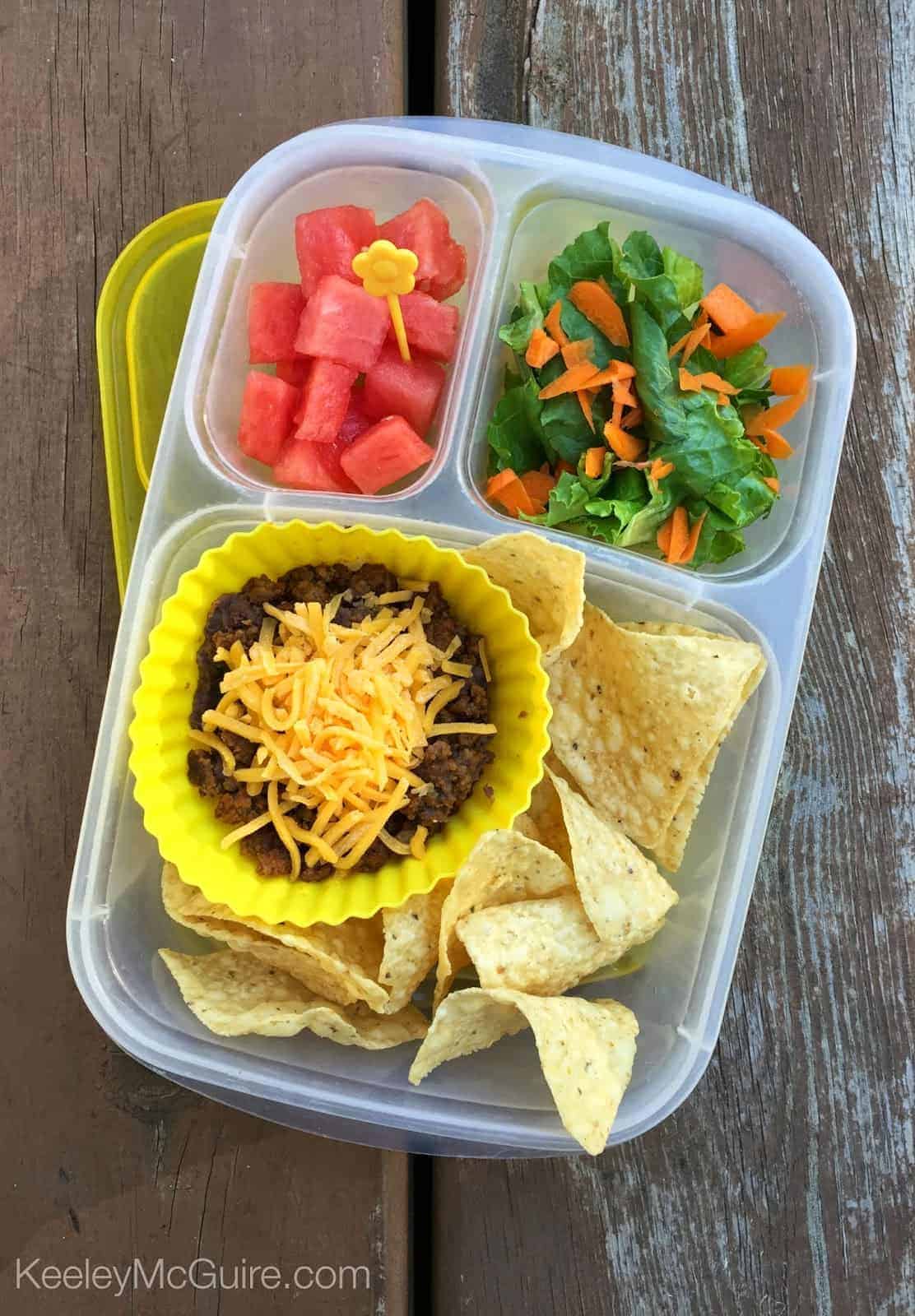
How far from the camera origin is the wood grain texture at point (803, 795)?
5.20 ft

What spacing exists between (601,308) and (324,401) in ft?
1.35

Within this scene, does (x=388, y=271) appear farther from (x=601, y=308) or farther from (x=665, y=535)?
(x=665, y=535)

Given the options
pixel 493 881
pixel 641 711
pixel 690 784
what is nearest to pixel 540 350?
pixel 641 711

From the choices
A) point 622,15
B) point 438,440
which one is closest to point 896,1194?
point 438,440

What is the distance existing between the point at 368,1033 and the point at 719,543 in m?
0.85

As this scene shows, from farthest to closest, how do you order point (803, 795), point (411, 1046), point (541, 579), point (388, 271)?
point (803, 795) < point (411, 1046) < point (541, 579) < point (388, 271)

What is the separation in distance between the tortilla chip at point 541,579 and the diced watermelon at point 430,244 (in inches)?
15.4

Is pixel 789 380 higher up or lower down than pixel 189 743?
higher up

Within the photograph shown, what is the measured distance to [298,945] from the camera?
1262 mm

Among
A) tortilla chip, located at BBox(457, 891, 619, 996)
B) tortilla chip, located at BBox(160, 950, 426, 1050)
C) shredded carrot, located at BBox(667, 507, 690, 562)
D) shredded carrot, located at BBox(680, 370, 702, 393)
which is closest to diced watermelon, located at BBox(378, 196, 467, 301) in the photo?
shredded carrot, located at BBox(680, 370, 702, 393)

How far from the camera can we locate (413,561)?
4.51 feet

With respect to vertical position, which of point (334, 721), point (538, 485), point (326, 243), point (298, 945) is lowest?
point (298, 945)

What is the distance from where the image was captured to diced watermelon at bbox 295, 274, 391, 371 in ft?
4.40

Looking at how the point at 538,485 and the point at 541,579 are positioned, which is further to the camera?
the point at 538,485
